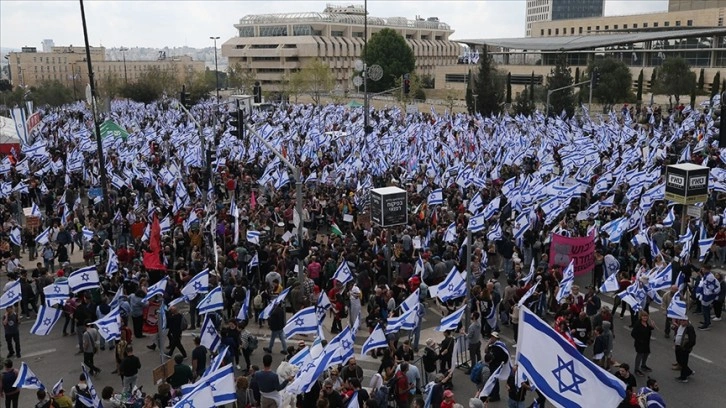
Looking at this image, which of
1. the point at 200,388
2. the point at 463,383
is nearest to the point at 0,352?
the point at 200,388

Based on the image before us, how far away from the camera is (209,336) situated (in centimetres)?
1383

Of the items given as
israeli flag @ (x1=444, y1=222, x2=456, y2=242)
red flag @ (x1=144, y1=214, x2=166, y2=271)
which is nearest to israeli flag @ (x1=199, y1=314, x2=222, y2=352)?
red flag @ (x1=144, y1=214, x2=166, y2=271)

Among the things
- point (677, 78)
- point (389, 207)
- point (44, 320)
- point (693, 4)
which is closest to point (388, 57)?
point (677, 78)

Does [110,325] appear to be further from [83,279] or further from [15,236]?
[15,236]

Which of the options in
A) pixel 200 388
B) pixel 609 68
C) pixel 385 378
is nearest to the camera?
pixel 200 388

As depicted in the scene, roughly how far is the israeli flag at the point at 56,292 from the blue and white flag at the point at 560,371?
11.8 meters

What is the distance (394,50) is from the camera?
98312 millimetres

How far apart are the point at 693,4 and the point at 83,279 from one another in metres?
129

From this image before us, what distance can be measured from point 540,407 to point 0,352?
39.8ft

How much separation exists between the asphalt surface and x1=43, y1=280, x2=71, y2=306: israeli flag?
131 centimetres

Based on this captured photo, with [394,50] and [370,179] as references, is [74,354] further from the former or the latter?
[394,50]

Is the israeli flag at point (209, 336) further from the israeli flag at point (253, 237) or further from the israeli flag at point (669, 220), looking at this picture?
the israeli flag at point (669, 220)

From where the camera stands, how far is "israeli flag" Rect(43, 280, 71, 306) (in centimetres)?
1593

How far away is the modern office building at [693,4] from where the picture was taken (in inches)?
4450
